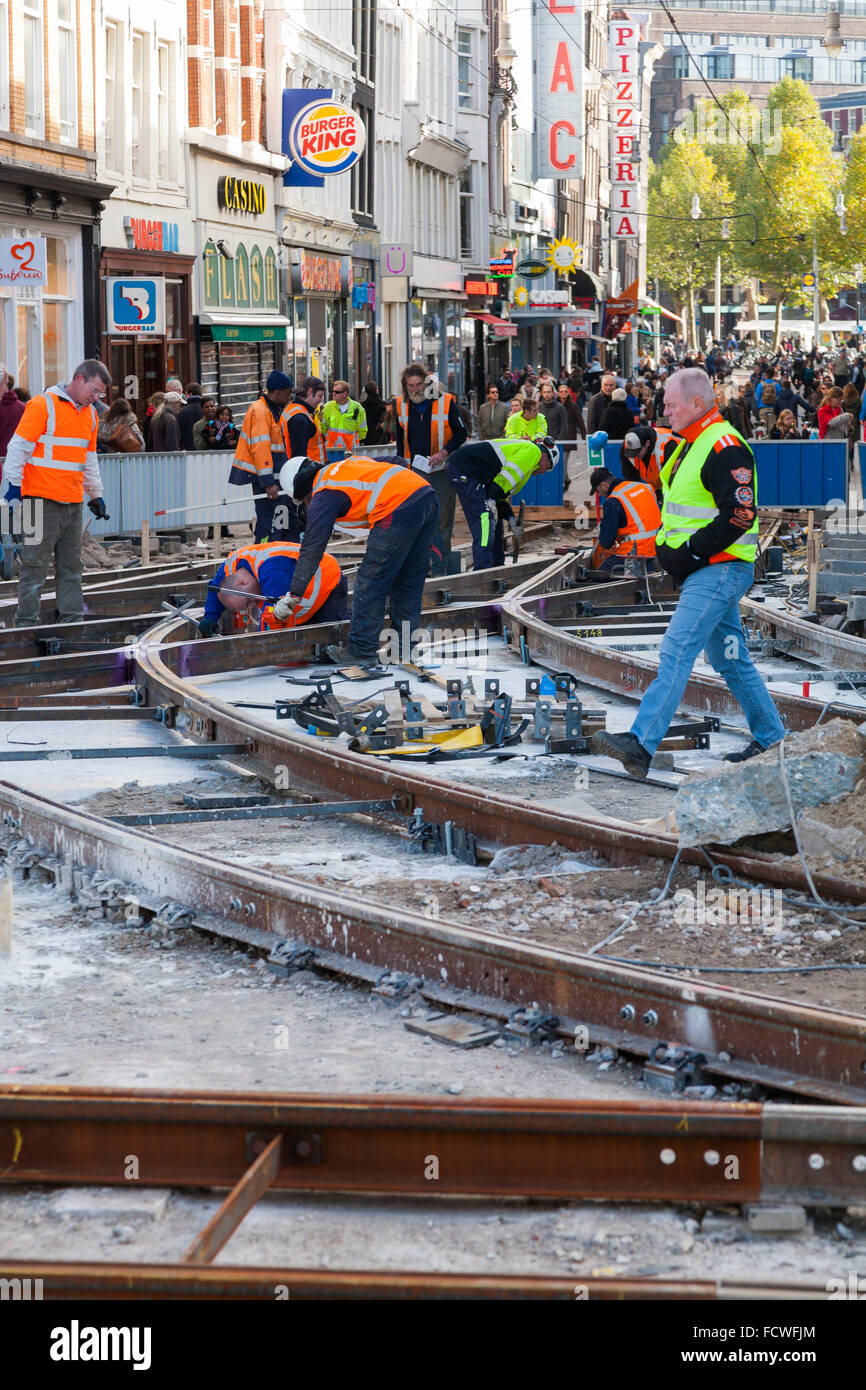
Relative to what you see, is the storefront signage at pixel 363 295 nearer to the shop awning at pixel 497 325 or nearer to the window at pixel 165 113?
the shop awning at pixel 497 325

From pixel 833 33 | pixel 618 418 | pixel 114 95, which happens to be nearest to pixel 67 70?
pixel 114 95

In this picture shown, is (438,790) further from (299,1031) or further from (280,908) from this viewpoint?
(299,1031)

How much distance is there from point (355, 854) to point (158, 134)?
25891mm

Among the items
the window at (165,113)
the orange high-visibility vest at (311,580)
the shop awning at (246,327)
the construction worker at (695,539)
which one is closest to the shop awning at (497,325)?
the shop awning at (246,327)

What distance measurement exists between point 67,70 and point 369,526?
1790cm

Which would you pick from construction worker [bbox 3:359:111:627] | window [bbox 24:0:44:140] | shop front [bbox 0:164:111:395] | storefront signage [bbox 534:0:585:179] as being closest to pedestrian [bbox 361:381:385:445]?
shop front [bbox 0:164:111:395]

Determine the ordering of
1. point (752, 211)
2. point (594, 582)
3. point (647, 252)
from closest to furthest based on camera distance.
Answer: point (594, 582)
point (752, 211)
point (647, 252)

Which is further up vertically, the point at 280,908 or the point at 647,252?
the point at 647,252

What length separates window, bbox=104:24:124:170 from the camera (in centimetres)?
2945

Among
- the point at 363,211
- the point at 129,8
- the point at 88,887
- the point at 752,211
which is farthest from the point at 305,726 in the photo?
the point at 752,211

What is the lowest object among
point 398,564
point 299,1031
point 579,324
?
point 299,1031

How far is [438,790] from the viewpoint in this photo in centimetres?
804

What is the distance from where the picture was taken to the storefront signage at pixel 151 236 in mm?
29562

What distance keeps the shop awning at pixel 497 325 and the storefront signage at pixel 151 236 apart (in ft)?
91.0
